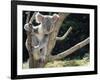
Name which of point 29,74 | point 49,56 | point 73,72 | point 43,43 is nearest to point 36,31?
point 43,43

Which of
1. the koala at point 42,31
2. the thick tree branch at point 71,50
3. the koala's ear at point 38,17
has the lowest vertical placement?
the thick tree branch at point 71,50

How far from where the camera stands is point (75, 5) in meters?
2.21

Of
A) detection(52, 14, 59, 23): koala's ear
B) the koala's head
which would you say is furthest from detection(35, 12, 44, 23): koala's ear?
detection(52, 14, 59, 23): koala's ear

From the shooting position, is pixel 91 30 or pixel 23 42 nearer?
pixel 23 42

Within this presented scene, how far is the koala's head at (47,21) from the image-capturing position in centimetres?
212

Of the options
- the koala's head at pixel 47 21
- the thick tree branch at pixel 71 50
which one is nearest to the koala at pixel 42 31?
the koala's head at pixel 47 21

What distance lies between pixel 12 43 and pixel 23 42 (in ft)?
0.35

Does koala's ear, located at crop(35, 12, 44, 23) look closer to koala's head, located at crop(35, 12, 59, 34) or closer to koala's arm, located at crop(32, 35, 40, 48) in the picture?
koala's head, located at crop(35, 12, 59, 34)

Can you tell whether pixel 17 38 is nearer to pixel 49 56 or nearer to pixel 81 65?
pixel 49 56

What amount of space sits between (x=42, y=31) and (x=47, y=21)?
11 cm

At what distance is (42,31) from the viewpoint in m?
2.13

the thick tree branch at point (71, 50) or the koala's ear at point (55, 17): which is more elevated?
the koala's ear at point (55, 17)

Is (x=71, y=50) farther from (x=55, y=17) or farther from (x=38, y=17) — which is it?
(x=38, y=17)

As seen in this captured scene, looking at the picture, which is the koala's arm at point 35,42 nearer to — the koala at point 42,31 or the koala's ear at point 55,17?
the koala at point 42,31
